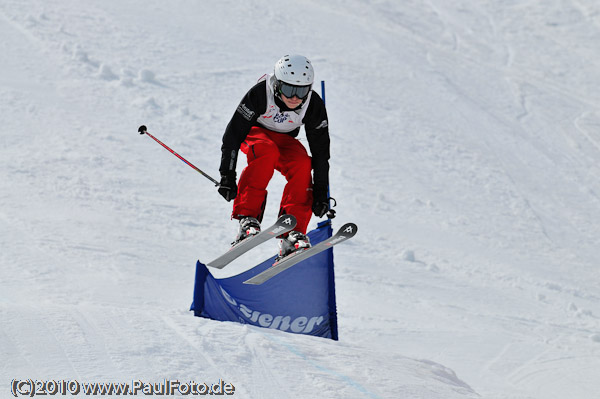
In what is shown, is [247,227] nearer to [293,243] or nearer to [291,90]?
[293,243]

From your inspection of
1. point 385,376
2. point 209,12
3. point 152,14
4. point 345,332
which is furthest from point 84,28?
point 385,376

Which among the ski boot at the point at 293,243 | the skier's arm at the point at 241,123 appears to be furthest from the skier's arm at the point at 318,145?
the skier's arm at the point at 241,123

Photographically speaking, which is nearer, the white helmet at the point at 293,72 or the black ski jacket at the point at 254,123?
the white helmet at the point at 293,72

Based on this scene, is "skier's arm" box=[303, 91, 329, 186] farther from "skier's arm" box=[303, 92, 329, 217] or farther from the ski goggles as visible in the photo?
the ski goggles

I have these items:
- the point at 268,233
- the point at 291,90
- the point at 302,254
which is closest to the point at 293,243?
the point at 302,254

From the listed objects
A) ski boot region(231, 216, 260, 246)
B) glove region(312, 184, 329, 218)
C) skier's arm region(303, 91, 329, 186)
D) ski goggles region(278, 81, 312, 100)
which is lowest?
ski boot region(231, 216, 260, 246)

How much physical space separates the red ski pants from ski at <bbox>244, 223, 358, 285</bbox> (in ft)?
0.98

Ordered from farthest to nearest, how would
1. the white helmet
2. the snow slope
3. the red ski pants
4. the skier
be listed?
the red ski pants → the skier → the white helmet → the snow slope

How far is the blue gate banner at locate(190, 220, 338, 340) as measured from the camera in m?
6.73

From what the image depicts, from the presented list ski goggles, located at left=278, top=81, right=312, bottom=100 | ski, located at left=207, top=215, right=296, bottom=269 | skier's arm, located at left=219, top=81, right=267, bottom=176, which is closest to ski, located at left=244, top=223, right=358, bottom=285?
ski, located at left=207, top=215, right=296, bottom=269

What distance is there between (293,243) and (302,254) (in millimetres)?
205

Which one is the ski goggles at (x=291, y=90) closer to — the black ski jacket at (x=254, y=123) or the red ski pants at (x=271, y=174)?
the black ski jacket at (x=254, y=123)

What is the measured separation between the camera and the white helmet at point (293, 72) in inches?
246

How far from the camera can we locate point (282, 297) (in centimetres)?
720
